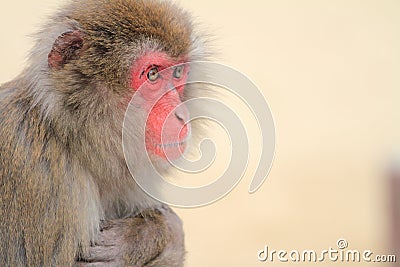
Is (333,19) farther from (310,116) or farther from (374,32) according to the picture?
(310,116)

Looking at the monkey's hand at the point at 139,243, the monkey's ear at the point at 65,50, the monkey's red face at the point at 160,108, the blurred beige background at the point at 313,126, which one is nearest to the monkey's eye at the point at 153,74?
the monkey's red face at the point at 160,108

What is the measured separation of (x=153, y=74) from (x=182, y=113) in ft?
0.38

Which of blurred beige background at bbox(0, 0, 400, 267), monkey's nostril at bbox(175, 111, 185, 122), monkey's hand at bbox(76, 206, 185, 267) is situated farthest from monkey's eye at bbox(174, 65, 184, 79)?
blurred beige background at bbox(0, 0, 400, 267)

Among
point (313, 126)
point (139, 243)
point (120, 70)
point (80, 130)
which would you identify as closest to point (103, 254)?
point (139, 243)

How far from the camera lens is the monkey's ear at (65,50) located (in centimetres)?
173

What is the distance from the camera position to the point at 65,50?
173 centimetres

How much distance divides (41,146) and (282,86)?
1.77 meters

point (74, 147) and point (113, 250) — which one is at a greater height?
point (74, 147)

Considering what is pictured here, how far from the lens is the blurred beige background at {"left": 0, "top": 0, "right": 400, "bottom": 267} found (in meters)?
3.17

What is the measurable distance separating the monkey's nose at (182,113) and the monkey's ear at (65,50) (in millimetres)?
270

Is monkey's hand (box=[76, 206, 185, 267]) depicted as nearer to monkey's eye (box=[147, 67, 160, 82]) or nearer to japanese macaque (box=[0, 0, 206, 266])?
japanese macaque (box=[0, 0, 206, 266])

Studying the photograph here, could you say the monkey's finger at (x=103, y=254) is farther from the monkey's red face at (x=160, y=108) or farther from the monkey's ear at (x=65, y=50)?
the monkey's ear at (x=65, y=50)

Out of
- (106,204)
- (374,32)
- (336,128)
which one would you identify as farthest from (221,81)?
(374,32)

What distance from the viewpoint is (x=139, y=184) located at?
1823mm
